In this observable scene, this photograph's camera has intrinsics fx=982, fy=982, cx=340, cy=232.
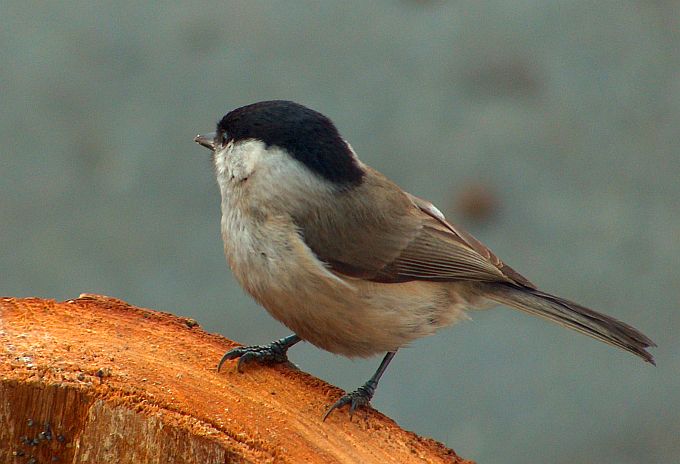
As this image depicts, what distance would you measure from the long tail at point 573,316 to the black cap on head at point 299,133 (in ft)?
1.97

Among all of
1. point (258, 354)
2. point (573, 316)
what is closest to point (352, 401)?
point (258, 354)

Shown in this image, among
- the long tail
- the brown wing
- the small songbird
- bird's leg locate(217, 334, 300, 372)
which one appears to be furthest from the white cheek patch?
the long tail

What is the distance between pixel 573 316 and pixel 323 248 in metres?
0.75

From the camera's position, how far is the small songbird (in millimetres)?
2414

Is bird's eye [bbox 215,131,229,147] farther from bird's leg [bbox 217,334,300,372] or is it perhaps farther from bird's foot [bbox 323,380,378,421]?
bird's foot [bbox 323,380,378,421]

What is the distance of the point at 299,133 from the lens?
2436 millimetres

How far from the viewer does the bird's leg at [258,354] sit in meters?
2.28

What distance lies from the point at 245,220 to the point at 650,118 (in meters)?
2.33

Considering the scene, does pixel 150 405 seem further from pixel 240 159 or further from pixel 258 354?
pixel 240 159

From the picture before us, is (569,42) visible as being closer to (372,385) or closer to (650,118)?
(650,118)

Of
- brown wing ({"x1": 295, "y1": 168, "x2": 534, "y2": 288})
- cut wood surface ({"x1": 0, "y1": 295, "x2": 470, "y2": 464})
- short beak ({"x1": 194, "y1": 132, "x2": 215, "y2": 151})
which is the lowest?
cut wood surface ({"x1": 0, "y1": 295, "x2": 470, "y2": 464})

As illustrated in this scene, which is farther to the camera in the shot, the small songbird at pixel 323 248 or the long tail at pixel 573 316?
the long tail at pixel 573 316

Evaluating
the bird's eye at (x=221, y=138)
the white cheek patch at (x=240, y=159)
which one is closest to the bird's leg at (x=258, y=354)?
the white cheek patch at (x=240, y=159)

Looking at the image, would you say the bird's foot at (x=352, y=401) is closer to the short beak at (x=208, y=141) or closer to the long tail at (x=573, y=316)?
the long tail at (x=573, y=316)
